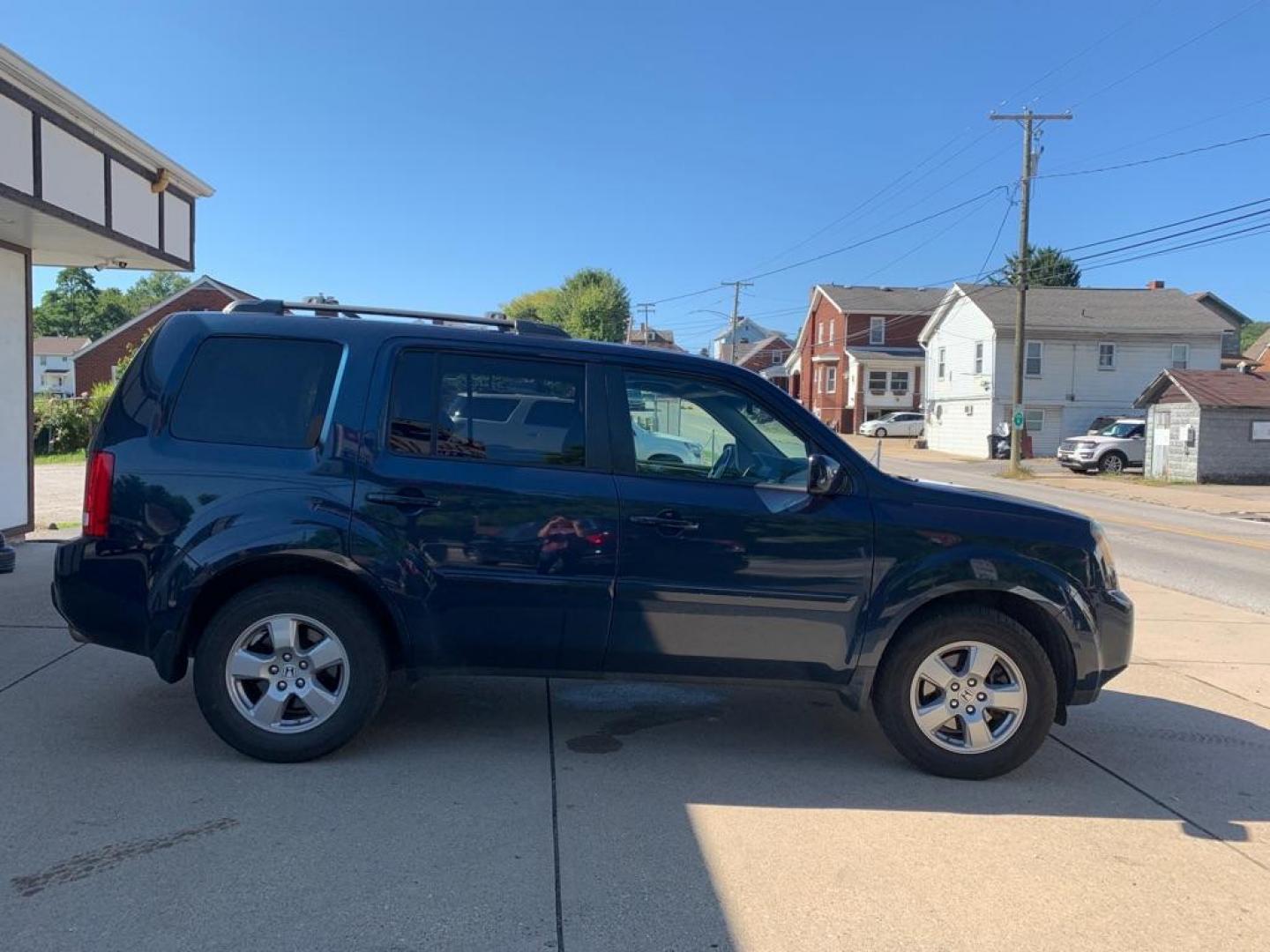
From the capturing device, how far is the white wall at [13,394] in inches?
389

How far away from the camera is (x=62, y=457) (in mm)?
29953

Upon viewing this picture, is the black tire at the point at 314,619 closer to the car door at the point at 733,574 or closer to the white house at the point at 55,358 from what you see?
the car door at the point at 733,574

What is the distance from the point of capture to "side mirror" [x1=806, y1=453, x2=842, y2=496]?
4406 millimetres

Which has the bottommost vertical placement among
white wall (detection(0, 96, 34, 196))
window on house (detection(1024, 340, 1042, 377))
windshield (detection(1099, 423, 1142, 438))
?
windshield (detection(1099, 423, 1142, 438))

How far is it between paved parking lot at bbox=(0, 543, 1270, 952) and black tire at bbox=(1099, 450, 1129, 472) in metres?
28.9

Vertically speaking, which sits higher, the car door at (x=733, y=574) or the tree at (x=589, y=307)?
the tree at (x=589, y=307)

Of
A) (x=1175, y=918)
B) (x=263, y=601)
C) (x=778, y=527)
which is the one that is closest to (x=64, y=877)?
(x=263, y=601)

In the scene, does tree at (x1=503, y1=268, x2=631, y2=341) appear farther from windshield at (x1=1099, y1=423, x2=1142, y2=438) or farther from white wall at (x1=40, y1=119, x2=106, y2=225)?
white wall at (x1=40, y1=119, x2=106, y2=225)

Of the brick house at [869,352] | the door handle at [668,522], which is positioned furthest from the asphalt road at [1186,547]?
the brick house at [869,352]

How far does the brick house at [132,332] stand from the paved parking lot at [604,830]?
47071mm

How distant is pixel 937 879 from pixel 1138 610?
6.70m

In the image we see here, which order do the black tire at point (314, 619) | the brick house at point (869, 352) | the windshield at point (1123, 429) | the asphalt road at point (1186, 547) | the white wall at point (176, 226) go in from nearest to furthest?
the black tire at point (314, 619), the white wall at point (176, 226), the asphalt road at point (1186, 547), the windshield at point (1123, 429), the brick house at point (869, 352)

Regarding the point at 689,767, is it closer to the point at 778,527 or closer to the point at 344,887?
the point at 778,527

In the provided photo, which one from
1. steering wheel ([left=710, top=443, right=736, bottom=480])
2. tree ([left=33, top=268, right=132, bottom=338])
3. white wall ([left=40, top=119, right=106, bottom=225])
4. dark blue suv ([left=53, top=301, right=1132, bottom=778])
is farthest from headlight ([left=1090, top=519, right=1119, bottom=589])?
tree ([left=33, top=268, right=132, bottom=338])
